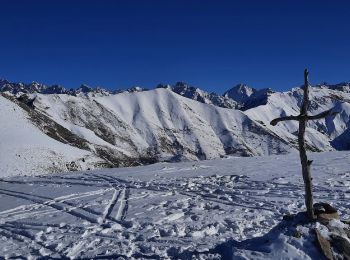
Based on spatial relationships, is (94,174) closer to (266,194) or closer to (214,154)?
(266,194)

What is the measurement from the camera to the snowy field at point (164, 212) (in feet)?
48.6

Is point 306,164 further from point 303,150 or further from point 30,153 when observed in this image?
point 30,153

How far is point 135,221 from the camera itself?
19.0 meters

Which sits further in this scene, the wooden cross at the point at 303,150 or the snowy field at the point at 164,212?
the snowy field at the point at 164,212

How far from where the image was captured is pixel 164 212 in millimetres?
20656

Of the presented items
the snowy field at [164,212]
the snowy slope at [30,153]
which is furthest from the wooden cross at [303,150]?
the snowy slope at [30,153]

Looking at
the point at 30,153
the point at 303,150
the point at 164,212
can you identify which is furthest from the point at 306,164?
the point at 30,153

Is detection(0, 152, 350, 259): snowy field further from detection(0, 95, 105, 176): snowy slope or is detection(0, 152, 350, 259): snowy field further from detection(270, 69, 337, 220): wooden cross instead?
detection(0, 95, 105, 176): snowy slope

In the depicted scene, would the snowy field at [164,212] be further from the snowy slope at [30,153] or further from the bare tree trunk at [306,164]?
the snowy slope at [30,153]

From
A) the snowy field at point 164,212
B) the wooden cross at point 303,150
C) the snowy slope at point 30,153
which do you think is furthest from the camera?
the snowy slope at point 30,153

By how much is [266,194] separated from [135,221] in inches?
319

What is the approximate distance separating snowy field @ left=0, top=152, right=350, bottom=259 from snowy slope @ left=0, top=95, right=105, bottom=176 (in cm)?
3554

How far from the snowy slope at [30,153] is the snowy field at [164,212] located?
117 ft

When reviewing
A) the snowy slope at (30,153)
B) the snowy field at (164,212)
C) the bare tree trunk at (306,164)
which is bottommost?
the snowy field at (164,212)
